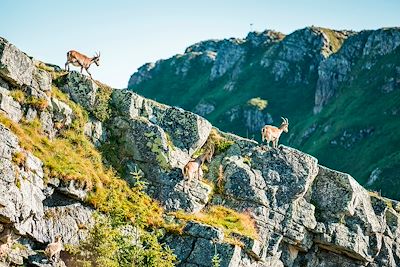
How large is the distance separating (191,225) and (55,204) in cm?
736

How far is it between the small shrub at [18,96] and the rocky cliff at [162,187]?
60mm

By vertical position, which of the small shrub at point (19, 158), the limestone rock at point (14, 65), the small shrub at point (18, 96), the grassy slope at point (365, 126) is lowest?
the small shrub at point (19, 158)

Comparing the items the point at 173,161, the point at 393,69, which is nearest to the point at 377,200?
the point at 173,161

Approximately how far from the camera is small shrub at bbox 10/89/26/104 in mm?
29047

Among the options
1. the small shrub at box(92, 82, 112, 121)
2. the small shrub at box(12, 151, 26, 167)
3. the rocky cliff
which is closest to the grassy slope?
the rocky cliff

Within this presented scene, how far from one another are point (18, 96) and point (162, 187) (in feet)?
31.7

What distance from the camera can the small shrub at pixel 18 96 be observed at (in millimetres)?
29047

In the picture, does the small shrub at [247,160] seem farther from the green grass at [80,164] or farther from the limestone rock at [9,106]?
the limestone rock at [9,106]

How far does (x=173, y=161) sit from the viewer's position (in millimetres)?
33469

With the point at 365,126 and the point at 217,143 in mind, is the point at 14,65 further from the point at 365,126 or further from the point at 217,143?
the point at 365,126

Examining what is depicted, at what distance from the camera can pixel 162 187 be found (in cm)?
3275

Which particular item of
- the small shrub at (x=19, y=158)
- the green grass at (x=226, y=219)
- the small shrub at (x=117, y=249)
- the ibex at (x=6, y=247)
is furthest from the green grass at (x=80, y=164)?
the ibex at (x=6, y=247)

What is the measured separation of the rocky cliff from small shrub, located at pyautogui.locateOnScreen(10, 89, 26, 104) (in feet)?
0.20

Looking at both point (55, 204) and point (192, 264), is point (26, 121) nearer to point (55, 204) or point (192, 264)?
point (55, 204)
